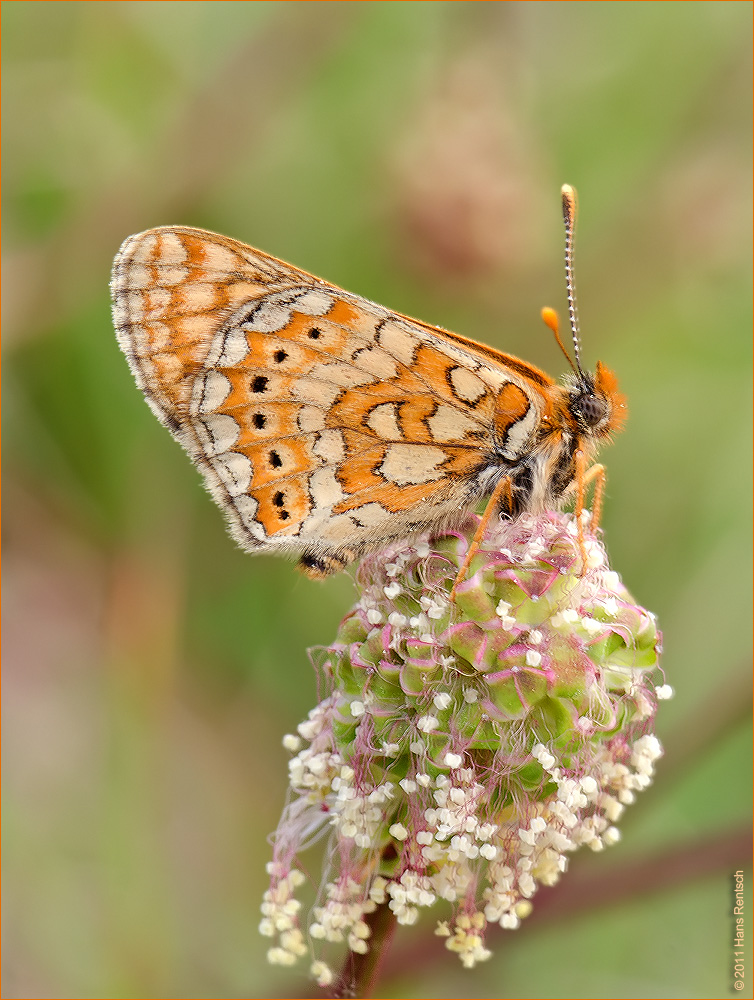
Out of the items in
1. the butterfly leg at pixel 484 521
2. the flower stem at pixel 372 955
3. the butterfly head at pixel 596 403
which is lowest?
the flower stem at pixel 372 955

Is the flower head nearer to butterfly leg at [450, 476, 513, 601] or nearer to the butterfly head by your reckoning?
butterfly leg at [450, 476, 513, 601]

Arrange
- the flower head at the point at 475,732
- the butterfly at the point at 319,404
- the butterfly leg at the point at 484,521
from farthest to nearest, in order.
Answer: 1. the butterfly at the point at 319,404
2. the butterfly leg at the point at 484,521
3. the flower head at the point at 475,732

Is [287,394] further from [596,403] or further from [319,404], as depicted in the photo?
[596,403]

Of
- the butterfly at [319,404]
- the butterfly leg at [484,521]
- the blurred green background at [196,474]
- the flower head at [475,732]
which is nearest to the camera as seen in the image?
the flower head at [475,732]

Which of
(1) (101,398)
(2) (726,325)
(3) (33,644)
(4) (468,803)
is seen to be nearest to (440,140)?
(2) (726,325)

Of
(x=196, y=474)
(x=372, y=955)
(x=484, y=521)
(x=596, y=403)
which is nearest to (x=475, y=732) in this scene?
(x=484, y=521)

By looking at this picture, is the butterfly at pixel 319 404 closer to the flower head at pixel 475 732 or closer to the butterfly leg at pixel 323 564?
the butterfly leg at pixel 323 564

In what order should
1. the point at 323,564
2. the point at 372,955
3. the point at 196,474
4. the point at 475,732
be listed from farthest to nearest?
the point at 196,474 → the point at 323,564 → the point at 372,955 → the point at 475,732

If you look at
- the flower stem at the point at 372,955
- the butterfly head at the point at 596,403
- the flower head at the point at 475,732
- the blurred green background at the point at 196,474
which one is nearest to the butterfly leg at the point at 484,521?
the flower head at the point at 475,732
